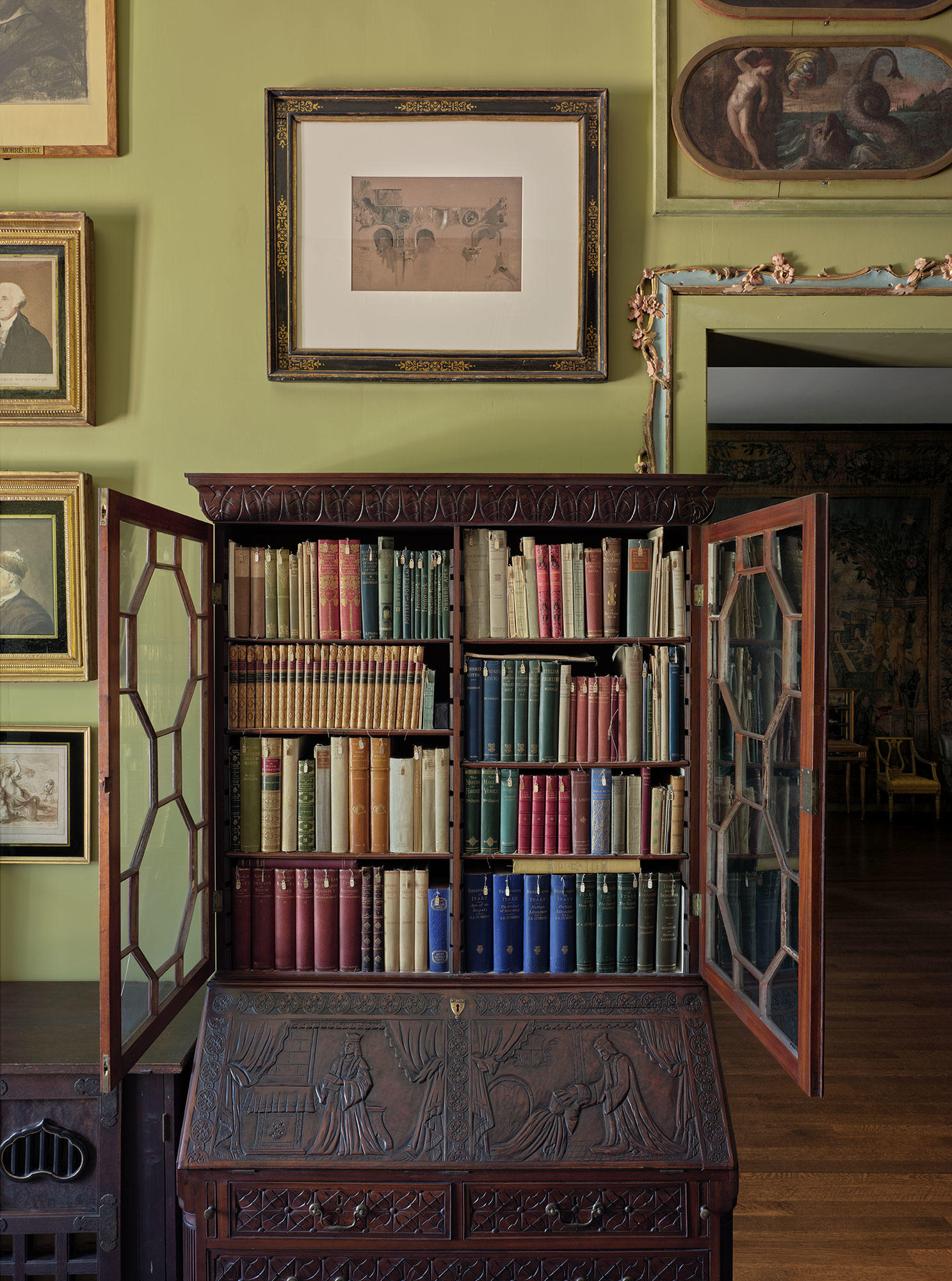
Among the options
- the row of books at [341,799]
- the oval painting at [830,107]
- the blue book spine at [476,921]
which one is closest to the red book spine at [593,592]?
the row of books at [341,799]

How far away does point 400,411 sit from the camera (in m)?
2.60

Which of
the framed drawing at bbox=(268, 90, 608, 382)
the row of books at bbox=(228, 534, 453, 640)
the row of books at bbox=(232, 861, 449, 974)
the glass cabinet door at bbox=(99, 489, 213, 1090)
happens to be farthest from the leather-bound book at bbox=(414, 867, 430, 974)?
the framed drawing at bbox=(268, 90, 608, 382)

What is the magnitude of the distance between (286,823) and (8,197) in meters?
2.13

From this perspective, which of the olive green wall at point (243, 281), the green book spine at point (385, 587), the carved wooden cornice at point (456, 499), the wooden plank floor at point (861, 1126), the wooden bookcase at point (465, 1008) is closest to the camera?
the wooden bookcase at point (465, 1008)

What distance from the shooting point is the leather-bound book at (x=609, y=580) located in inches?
91.2

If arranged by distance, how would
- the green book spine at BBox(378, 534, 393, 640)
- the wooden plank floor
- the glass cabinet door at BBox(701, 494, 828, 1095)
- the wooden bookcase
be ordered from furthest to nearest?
the wooden plank floor → the green book spine at BBox(378, 534, 393, 640) → the wooden bookcase → the glass cabinet door at BBox(701, 494, 828, 1095)

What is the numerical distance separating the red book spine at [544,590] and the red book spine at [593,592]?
104 mm

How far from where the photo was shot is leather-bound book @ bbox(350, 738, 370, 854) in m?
2.32

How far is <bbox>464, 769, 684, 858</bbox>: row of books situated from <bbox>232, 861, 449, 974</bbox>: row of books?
0.23 metres

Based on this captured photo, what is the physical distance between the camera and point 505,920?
2322 millimetres

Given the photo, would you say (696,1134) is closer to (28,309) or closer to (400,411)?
(400,411)

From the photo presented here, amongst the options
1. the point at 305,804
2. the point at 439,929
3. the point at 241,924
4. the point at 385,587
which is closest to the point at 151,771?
the point at 305,804

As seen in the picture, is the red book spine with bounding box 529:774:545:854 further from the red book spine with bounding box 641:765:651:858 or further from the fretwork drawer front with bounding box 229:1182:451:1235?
the fretwork drawer front with bounding box 229:1182:451:1235

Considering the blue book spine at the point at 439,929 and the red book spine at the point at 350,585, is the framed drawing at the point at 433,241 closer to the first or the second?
the red book spine at the point at 350,585
